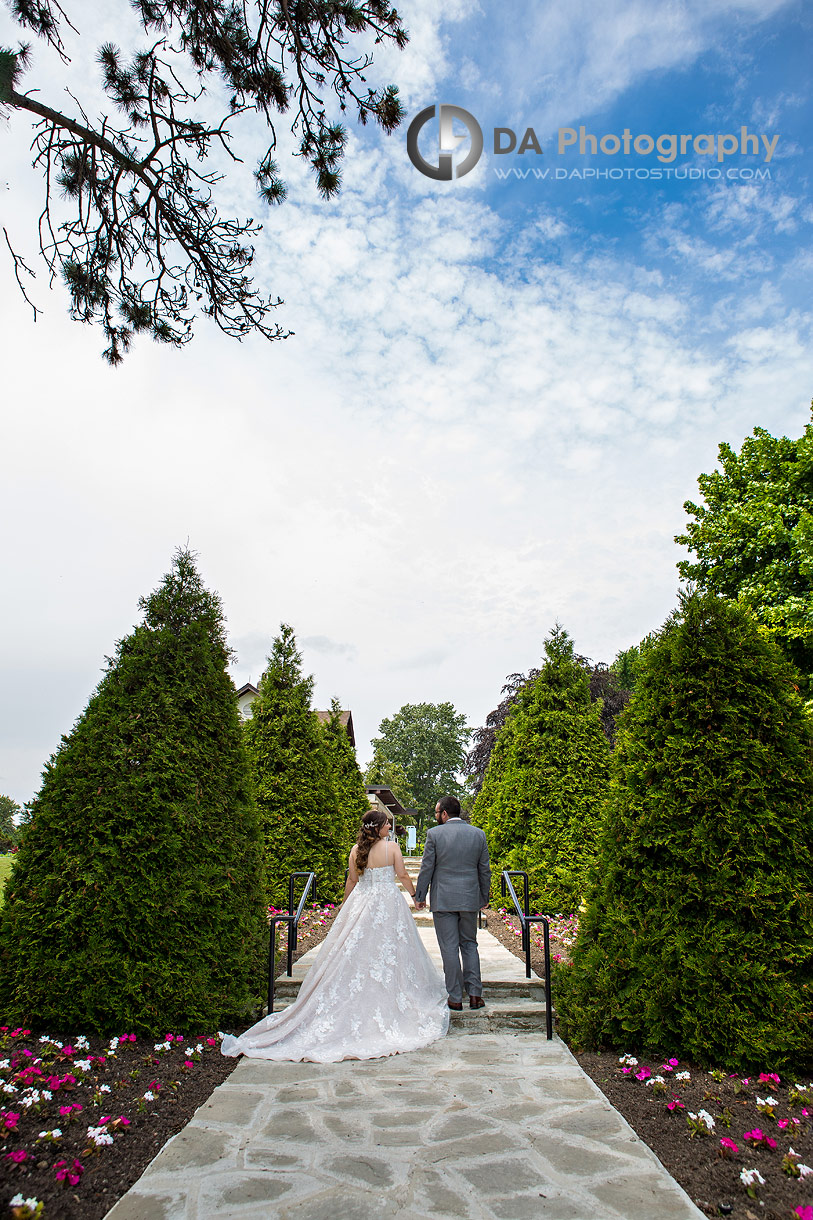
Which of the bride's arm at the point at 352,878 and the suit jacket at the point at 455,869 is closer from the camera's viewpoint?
the suit jacket at the point at 455,869

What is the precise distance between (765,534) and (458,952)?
16.6 meters

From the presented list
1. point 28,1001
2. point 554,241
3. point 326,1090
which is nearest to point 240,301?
point 554,241

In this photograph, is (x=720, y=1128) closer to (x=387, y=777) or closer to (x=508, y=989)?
(x=508, y=989)

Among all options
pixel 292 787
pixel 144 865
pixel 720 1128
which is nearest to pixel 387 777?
pixel 292 787

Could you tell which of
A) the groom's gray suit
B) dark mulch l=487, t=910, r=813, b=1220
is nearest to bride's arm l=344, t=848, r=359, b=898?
the groom's gray suit

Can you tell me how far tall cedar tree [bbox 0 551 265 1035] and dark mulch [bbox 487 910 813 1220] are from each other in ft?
9.67

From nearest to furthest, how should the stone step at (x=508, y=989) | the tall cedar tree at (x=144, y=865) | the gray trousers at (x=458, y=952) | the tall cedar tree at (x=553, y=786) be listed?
1. the tall cedar tree at (x=144, y=865)
2. the gray trousers at (x=458, y=952)
3. the stone step at (x=508, y=989)
4. the tall cedar tree at (x=553, y=786)

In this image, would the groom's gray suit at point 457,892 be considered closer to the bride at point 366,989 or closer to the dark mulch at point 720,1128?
the bride at point 366,989

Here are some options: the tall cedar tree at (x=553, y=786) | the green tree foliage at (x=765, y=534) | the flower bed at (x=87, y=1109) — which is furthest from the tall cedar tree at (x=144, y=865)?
the green tree foliage at (x=765, y=534)

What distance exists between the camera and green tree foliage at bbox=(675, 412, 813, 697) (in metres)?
16.8

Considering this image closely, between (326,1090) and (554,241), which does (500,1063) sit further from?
(554,241)

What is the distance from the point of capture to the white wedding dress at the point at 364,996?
5094mm

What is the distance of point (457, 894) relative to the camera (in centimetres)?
609

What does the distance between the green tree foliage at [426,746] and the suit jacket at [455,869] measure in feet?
245
